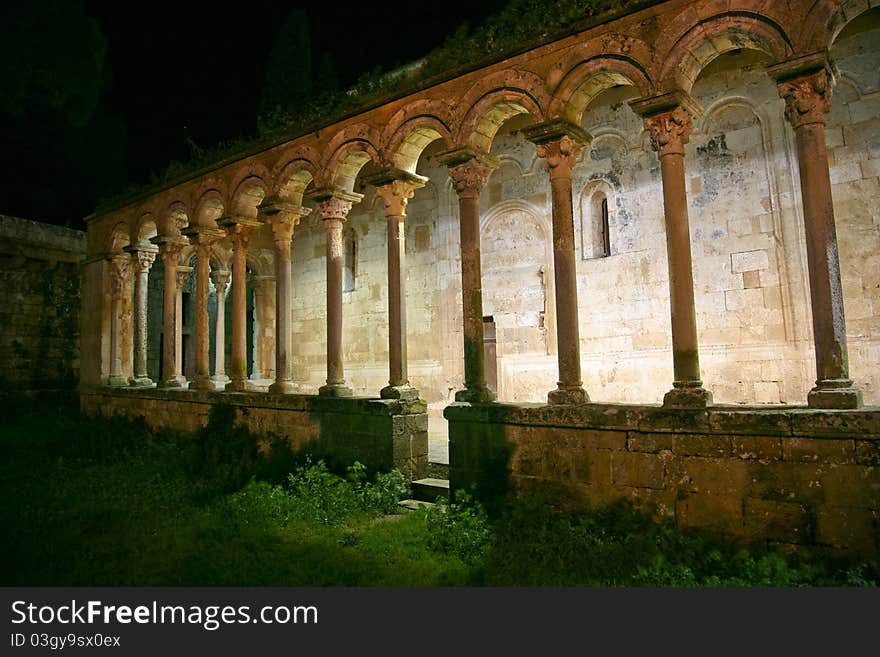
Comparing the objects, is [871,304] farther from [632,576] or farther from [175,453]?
[175,453]

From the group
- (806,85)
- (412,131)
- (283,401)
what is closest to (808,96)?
(806,85)

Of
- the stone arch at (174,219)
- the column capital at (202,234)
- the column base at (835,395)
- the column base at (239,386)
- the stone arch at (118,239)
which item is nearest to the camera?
the column base at (835,395)

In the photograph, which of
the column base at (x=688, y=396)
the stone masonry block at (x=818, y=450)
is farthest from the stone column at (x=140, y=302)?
the stone masonry block at (x=818, y=450)

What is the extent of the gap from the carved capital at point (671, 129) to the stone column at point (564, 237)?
2.83 ft

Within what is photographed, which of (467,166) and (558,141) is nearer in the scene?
(558,141)

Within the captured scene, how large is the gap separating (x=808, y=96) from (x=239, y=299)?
26.8 ft

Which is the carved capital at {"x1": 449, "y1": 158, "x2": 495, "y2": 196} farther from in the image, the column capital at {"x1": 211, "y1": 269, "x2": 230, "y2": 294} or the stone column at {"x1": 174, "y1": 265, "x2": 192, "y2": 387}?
the column capital at {"x1": 211, "y1": 269, "x2": 230, "y2": 294}

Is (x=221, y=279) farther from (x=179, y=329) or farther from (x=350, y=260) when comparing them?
(x=350, y=260)

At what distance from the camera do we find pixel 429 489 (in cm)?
682

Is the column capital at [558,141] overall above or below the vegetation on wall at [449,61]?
below

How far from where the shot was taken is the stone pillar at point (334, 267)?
8.21 m

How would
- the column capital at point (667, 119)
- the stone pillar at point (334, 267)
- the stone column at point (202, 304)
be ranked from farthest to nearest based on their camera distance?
the stone column at point (202, 304) < the stone pillar at point (334, 267) < the column capital at point (667, 119)

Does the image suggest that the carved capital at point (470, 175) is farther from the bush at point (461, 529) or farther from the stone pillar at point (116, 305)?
the stone pillar at point (116, 305)

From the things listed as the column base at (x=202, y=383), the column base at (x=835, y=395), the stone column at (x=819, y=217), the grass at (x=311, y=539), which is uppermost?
the stone column at (x=819, y=217)
